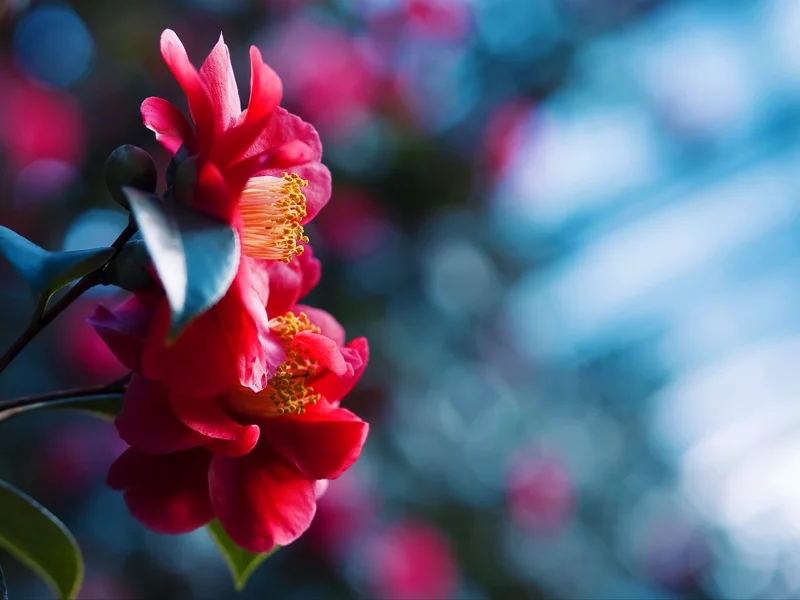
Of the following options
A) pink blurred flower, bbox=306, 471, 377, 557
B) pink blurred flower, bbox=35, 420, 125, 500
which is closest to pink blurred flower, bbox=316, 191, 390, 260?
pink blurred flower, bbox=306, 471, 377, 557

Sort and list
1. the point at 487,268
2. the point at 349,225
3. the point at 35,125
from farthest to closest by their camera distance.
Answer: the point at 487,268 < the point at 349,225 < the point at 35,125

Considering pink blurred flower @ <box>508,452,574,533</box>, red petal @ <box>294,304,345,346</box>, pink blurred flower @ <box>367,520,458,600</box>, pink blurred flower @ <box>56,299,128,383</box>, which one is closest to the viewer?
red petal @ <box>294,304,345,346</box>

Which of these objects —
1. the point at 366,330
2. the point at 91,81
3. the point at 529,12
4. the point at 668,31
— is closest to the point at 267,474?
the point at 91,81

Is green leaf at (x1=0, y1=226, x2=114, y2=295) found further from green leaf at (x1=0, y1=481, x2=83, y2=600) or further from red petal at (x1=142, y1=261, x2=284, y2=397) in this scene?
green leaf at (x1=0, y1=481, x2=83, y2=600)

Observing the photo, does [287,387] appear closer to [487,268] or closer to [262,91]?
[262,91]

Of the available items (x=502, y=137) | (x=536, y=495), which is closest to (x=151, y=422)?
(x=502, y=137)

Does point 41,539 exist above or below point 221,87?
below

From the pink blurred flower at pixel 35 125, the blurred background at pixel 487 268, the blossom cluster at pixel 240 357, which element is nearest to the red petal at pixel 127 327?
the blossom cluster at pixel 240 357
